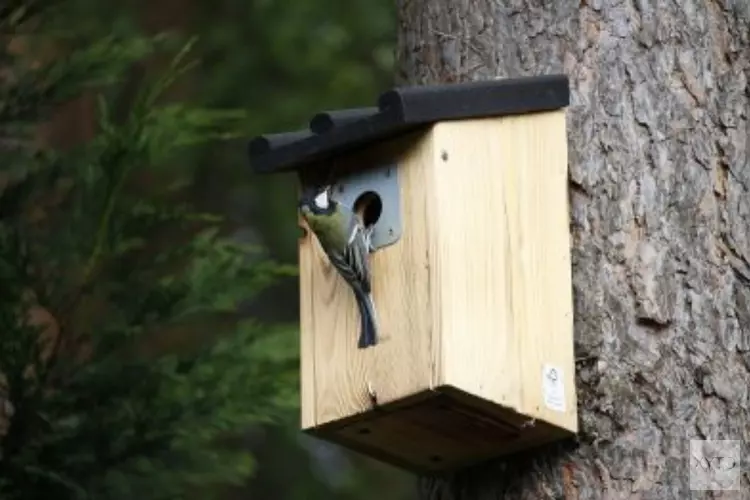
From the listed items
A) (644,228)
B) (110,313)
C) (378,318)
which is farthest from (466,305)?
(110,313)

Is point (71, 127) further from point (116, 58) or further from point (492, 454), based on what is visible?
point (492, 454)

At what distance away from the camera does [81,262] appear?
5477 mm

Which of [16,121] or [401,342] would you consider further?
[16,121]

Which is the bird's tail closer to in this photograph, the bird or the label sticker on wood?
the bird

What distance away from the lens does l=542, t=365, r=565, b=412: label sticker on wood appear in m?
3.88

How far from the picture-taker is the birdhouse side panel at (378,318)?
3.84m

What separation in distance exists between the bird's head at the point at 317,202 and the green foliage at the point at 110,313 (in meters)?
1.38

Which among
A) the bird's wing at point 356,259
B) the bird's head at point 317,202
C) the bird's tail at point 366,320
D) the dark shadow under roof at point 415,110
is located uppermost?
the dark shadow under roof at point 415,110

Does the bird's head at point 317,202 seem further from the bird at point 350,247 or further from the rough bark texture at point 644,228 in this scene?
the rough bark texture at point 644,228

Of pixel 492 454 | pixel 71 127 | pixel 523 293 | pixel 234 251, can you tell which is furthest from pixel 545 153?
pixel 71 127

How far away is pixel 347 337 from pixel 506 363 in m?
0.34

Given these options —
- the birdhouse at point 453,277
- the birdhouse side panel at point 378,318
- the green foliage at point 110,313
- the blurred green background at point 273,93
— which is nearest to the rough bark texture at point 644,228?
the birdhouse at point 453,277

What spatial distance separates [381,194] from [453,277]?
26 centimetres

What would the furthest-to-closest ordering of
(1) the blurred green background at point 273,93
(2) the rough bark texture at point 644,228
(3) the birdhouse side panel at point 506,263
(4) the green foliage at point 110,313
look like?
(1) the blurred green background at point 273,93, (4) the green foliage at point 110,313, (2) the rough bark texture at point 644,228, (3) the birdhouse side panel at point 506,263
